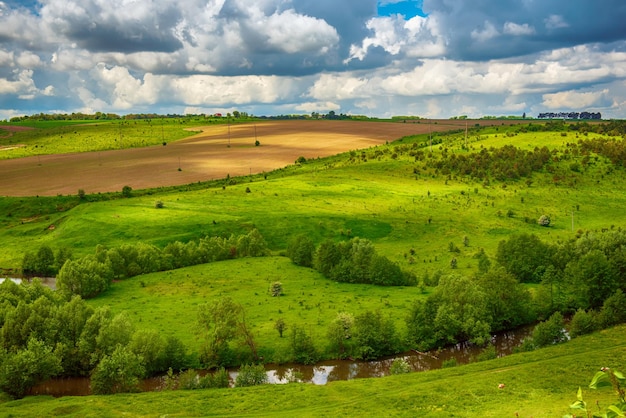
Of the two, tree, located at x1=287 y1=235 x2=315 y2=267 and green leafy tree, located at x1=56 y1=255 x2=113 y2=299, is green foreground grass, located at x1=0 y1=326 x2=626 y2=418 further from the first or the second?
tree, located at x1=287 y1=235 x2=315 y2=267

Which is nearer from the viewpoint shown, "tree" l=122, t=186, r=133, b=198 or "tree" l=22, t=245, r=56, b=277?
"tree" l=22, t=245, r=56, b=277

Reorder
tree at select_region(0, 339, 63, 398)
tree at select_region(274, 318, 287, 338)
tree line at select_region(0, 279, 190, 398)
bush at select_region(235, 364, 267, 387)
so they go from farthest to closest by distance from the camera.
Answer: tree at select_region(274, 318, 287, 338), bush at select_region(235, 364, 267, 387), tree line at select_region(0, 279, 190, 398), tree at select_region(0, 339, 63, 398)

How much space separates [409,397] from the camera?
50.0 meters

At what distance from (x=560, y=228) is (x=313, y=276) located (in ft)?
220

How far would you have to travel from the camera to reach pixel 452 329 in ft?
230

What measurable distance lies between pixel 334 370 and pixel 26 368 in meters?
35.8

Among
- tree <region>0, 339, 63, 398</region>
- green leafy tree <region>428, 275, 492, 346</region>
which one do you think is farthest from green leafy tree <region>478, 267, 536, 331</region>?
tree <region>0, 339, 63, 398</region>

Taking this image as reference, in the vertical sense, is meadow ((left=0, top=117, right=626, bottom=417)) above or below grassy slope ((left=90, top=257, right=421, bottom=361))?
above

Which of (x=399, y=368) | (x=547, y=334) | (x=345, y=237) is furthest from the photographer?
(x=345, y=237)

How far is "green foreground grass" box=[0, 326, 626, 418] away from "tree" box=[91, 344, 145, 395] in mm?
2772

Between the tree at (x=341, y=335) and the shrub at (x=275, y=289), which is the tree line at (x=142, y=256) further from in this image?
the tree at (x=341, y=335)

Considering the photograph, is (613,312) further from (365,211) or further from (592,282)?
(365,211)

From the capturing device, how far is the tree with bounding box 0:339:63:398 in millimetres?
56688

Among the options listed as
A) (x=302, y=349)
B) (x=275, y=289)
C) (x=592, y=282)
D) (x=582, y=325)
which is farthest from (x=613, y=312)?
(x=275, y=289)
